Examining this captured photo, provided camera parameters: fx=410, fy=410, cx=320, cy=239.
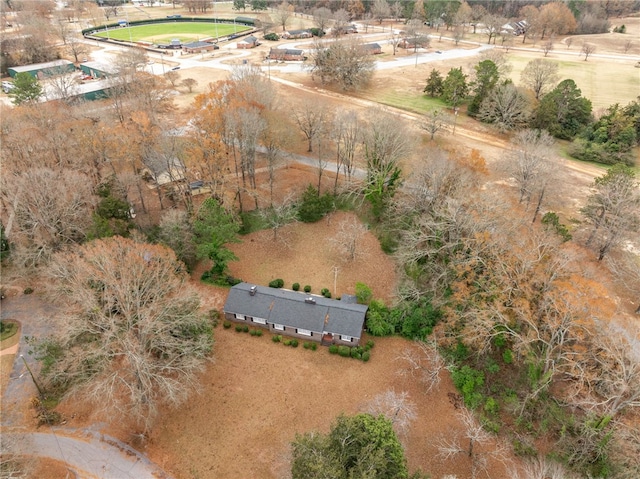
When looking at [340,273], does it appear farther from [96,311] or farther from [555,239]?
[96,311]

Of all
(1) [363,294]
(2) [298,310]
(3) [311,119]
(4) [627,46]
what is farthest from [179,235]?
(4) [627,46]

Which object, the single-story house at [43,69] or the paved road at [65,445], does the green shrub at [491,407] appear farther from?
the single-story house at [43,69]

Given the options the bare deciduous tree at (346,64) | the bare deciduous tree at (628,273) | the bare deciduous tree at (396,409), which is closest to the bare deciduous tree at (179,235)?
the bare deciduous tree at (396,409)

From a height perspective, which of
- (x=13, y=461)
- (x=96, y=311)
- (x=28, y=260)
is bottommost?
(x=13, y=461)

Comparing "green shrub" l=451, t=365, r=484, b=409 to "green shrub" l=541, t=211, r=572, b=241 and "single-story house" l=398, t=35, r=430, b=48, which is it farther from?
"single-story house" l=398, t=35, r=430, b=48

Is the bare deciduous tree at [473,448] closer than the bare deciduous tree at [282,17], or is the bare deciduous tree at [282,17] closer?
the bare deciduous tree at [473,448]

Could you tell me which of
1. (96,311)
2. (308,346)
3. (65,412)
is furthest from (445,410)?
(65,412)
